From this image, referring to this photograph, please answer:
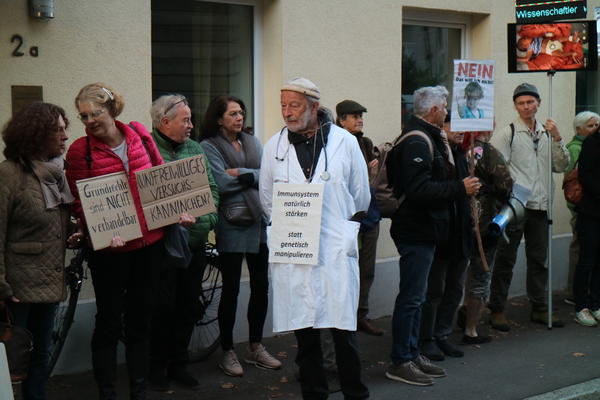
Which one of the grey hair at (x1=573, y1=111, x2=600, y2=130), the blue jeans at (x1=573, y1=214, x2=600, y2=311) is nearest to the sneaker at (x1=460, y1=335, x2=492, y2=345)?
the blue jeans at (x1=573, y1=214, x2=600, y2=311)

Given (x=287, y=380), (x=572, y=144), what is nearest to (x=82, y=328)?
(x=287, y=380)

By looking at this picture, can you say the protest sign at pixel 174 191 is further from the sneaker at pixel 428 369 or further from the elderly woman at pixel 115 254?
the sneaker at pixel 428 369

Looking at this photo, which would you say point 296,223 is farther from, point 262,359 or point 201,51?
point 201,51

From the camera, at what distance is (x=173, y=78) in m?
7.62

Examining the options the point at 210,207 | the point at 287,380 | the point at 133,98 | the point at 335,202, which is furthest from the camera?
the point at 133,98

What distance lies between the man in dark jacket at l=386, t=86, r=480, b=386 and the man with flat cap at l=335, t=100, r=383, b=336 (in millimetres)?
1101

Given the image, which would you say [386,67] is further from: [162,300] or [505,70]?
[162,300]

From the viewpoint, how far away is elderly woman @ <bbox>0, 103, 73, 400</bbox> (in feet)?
15.3

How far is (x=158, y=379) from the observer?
6.06 meters

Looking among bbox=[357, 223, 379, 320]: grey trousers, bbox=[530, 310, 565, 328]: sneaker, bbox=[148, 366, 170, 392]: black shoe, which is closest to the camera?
bbox=[148, 366, 170, 392]: black shoe

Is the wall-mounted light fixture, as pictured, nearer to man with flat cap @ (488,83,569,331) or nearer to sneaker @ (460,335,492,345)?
man with flat cap @ (488,83,569,331)

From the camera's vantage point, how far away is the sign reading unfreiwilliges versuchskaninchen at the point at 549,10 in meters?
7.95

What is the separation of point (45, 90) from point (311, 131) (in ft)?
7.66

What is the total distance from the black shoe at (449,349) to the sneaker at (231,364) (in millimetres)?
1708
